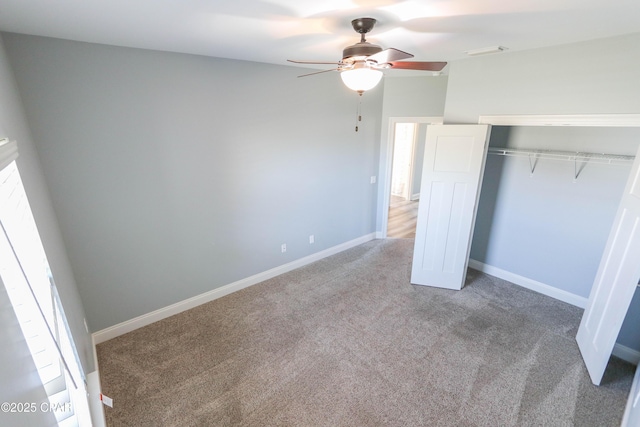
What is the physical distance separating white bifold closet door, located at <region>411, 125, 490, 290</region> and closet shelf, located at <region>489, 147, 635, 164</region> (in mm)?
481

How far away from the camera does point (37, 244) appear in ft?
4.98

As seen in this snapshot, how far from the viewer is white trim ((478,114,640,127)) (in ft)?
7.70

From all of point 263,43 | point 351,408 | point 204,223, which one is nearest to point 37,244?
point 204,223

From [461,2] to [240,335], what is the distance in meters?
2.98

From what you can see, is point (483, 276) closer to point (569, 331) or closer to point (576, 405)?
point (569, 331)

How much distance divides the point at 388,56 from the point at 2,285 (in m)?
1.96

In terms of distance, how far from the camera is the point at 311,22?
1896mm

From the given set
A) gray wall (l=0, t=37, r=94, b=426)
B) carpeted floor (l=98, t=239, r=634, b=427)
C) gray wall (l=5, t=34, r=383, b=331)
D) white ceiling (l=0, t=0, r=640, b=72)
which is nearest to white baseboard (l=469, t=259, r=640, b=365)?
carpeted floor (l=98, t=239, r=634, b=427)

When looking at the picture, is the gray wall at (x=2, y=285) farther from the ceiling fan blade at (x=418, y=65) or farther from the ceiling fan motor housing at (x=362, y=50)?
the ceiling fan blade at (x=418, y=65)

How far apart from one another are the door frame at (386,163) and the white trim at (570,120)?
4.30 ft

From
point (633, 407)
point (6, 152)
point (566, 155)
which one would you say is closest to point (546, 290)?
point (566, 155)

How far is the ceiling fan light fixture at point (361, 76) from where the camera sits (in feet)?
5.99

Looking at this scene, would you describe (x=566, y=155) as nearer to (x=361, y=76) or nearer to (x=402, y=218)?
(x=361, y=76)

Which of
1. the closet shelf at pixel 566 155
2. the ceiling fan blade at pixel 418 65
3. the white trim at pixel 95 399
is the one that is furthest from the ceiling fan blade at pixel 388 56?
the white trim at pixel 95 399
